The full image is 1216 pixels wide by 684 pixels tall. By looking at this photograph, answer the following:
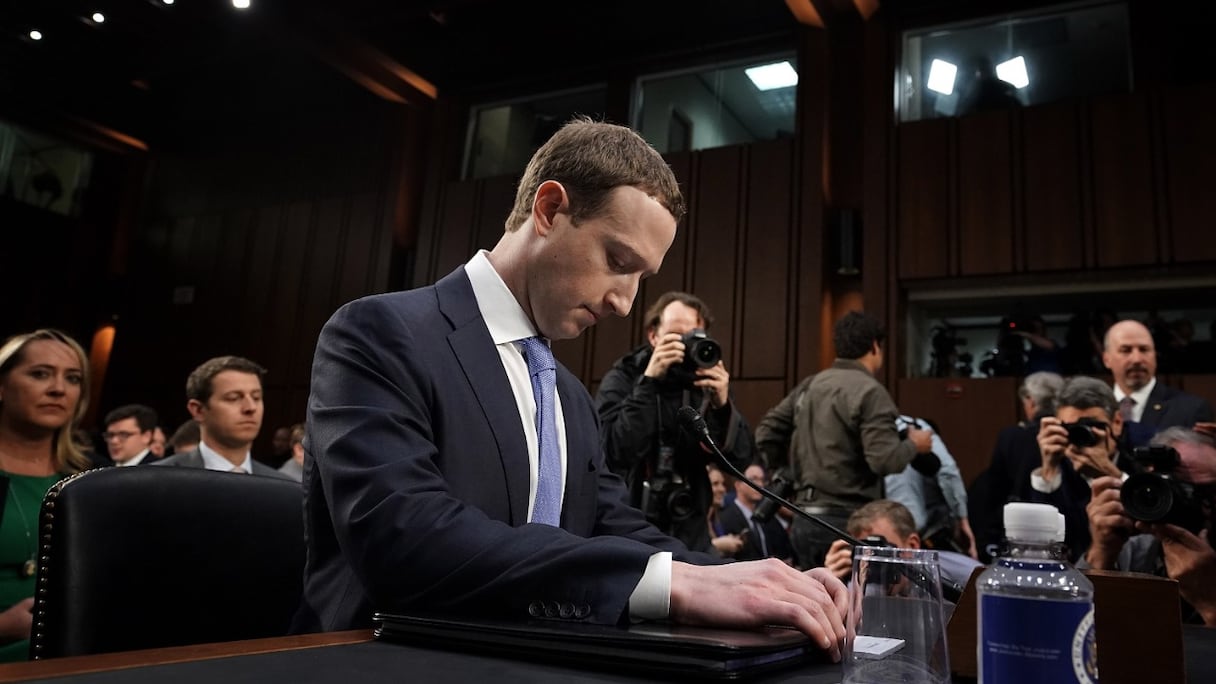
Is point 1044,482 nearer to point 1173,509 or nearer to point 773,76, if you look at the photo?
point 1173,509

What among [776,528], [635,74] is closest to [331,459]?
[776,528]

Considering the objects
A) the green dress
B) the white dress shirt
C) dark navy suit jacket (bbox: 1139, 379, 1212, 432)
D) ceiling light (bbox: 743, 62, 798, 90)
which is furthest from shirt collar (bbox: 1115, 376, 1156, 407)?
ceiling light (bbox: 743, 62, 798, 90)

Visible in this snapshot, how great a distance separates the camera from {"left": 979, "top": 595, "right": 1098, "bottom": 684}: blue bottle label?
57cm

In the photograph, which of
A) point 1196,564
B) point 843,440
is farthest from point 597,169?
point 843,440

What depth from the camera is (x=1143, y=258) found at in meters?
5.43

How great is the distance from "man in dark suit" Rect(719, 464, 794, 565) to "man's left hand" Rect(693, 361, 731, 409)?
1.35m

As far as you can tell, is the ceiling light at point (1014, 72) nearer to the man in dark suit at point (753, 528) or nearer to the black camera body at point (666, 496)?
the man in dark suit at point (753, 528)

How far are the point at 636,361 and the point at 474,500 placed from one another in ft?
5.78

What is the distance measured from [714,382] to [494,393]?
1519 mm

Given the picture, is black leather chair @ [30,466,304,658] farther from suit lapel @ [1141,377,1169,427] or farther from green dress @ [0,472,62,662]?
suit lapel @ [1141,377,1169,427]

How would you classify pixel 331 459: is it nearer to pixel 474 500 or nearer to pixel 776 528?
pixel 474 500

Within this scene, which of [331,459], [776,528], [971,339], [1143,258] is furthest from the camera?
[971,339]

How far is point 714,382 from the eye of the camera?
102 inches

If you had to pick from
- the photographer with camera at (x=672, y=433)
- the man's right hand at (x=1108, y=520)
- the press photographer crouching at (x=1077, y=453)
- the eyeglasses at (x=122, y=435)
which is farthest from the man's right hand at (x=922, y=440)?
the eyeglasses at (x=122, y=435)
